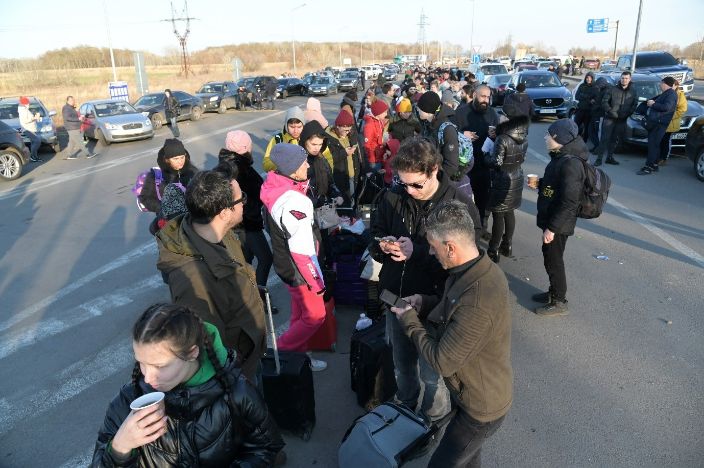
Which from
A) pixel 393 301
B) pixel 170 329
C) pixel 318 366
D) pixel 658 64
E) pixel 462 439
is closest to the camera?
pixel 170 329

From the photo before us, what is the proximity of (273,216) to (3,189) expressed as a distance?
10724 mm

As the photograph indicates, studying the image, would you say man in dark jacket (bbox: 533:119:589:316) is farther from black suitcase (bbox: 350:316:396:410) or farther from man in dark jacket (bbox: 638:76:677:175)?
man in dark jacket (bbox: 638:76:677:175)

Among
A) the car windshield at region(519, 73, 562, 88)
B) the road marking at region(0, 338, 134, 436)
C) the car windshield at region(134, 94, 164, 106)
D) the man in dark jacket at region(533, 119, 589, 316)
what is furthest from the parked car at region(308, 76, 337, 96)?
the road marking at region(0, 338, 134, 436)

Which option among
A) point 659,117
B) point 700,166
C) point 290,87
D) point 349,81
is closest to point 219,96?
point 290,87

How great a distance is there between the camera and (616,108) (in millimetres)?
10773

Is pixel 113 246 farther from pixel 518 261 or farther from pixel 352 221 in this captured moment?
pixel 518 261

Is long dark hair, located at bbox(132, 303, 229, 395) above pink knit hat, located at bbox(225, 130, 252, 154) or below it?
below

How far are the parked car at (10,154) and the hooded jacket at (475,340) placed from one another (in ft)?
43.9

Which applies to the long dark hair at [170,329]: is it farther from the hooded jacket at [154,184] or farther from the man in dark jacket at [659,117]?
the man in dark jacket at [659,117]

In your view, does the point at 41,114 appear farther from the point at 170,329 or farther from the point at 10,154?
the point at 170,329

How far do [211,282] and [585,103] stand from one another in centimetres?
1314

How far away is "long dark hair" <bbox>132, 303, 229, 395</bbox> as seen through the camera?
6.10 feet

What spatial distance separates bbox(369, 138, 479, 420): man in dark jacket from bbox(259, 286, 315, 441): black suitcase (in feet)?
2.08

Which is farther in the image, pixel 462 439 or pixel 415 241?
pixel 415 241
